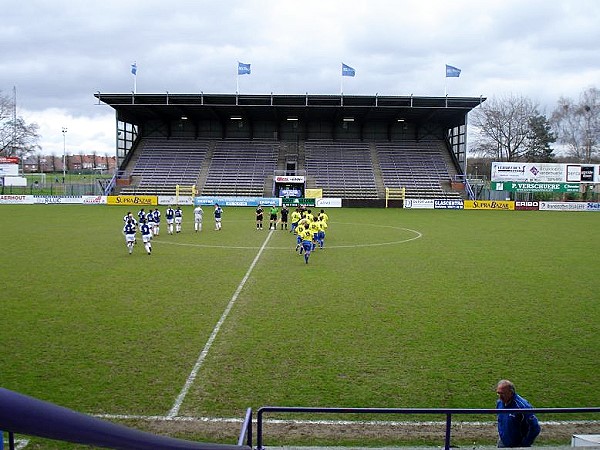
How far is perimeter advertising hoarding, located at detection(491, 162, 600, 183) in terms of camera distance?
59.1 m

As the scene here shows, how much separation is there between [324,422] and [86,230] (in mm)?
28313

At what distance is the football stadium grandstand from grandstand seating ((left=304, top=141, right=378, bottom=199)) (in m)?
0.12

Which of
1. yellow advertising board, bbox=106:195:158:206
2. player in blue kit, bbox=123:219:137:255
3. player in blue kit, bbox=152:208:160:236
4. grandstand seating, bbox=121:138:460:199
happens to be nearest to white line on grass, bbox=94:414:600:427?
player in blue kit, bbox=123:219:137:255

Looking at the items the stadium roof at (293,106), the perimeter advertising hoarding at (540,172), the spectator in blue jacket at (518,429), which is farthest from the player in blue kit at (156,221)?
the perimeter advertising hoarding at (540,172)

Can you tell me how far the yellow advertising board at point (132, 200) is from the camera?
58156mm

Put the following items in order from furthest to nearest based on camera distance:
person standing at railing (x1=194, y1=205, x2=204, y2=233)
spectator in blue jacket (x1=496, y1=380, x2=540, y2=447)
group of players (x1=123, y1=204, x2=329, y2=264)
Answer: person standing at railing (x1=194, y1=205, x2=204, y2=233), group of players (x1=123, y1=204, x2=329, y2=264), spectator in blue jacket (x1=496, y1=380, x2=540, y2=447)

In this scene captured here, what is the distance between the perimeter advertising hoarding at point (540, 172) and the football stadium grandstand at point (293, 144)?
429 centimetres

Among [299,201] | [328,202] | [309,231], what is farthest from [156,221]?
[328,202]

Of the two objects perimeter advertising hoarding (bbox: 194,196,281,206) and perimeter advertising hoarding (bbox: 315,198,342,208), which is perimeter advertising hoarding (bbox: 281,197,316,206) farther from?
perimeter advertising hoarding (bbox: 194,196,281,206)

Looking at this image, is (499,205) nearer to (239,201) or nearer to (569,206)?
(569,206)

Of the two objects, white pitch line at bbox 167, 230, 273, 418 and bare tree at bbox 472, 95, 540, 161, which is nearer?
white pitch line at bbox 167, 230, 273, 418

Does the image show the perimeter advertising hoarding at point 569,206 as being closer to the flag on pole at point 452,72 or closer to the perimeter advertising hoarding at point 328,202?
the flag on pole at point 452,72

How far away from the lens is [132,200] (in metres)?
58.5

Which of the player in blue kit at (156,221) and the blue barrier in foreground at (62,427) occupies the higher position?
the blue barrier in foreground at (62,427)
